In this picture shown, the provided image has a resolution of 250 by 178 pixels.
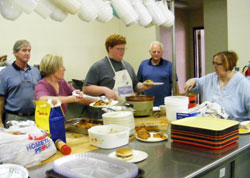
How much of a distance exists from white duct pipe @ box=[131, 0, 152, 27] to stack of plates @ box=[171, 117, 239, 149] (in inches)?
29.9

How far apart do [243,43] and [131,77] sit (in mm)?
1992

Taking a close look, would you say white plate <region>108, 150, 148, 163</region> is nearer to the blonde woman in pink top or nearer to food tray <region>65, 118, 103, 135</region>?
food tray <region>65, 118, 103, 135</region>

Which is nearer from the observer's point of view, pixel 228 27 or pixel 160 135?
pixel 160 135

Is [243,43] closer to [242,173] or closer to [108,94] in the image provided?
[108,94]

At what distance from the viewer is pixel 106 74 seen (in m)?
2.86

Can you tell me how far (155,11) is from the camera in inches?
80.8

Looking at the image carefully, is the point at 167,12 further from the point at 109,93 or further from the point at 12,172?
the point at 12,172

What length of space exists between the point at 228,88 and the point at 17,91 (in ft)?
7.37

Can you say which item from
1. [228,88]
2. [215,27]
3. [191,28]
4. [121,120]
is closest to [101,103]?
[121,120]

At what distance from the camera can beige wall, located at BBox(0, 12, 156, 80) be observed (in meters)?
4.26

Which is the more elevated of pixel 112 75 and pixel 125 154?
pixel 112 75

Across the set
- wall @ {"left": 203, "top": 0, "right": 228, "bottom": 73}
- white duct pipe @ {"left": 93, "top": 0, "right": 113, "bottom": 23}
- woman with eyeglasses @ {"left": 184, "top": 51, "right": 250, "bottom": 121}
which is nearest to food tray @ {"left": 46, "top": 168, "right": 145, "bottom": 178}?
white duct pipe @ {"left": 93, "top": 0, "right": 113, "bottom": 23}

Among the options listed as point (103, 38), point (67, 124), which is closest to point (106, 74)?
point (67, 124)

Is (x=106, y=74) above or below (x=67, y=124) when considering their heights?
above
